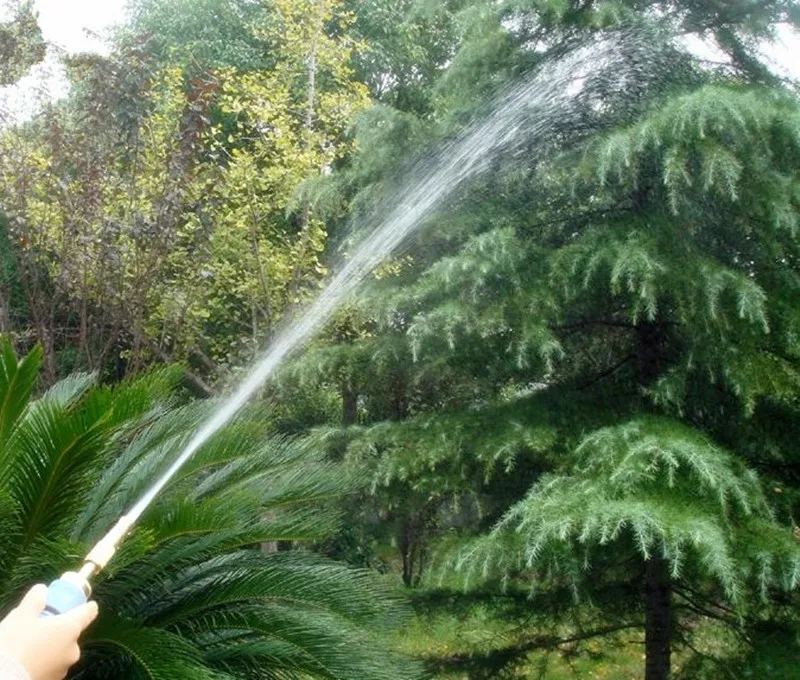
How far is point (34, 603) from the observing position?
3.50ft

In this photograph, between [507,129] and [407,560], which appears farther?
[407,560]

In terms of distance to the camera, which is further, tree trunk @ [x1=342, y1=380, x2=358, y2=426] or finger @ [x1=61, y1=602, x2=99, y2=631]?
tree trunk @ [x1=342, y1=380, x2=358, y2=426]

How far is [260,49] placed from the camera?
12016 mm

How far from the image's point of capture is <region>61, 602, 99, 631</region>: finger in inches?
42.1

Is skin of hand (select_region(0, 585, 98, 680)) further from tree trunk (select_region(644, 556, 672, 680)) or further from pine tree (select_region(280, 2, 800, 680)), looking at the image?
tree trunk (select_region(644, 556, 672, 680))

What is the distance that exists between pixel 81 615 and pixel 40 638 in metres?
0.05

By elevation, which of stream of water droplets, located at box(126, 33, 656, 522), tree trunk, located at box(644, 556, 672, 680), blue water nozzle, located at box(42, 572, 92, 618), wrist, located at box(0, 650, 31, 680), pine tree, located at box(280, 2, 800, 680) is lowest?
tree trunk, located at box(644, 556, 672, 680)

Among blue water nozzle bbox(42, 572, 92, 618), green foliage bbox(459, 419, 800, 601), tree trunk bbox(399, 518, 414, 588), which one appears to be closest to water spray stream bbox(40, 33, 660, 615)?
green foliage bbox(459, 419, 800, 601)

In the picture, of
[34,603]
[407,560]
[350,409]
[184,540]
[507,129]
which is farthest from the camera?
[407,560]

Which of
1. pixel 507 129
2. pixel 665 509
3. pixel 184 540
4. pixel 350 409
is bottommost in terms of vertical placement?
pixel 350 409

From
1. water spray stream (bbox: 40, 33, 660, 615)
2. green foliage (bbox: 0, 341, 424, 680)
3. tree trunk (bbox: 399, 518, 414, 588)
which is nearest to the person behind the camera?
green foliage (bbox: 0, 341, 424, 680)

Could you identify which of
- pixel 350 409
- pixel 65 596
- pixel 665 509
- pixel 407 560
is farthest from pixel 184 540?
pixel 407 560

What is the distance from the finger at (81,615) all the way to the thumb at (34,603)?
3cm

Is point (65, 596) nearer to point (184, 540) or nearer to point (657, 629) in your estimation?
point (184, 540)
